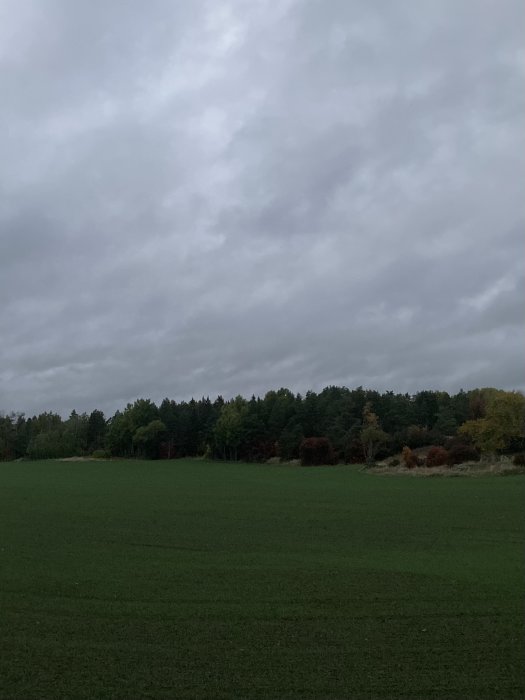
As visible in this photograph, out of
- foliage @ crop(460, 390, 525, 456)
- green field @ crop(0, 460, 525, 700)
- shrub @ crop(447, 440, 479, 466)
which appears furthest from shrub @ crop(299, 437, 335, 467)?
green field @ crop(0, 460, 525, 700)

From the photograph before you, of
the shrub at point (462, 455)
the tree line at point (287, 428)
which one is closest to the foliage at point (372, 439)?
the tree line at point (287, 428)

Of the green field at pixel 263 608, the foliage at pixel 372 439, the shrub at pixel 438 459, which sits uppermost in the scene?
the foliage at pixel 372 439

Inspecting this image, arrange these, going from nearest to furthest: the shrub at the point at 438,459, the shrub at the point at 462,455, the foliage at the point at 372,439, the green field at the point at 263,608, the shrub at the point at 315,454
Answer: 1. the green field at the point at 263,608
2. the shrub at the point at 462,455
3. the shrub at the point at 438,459
4. the foliage at the point at 372,439
5. the shrub at the point at 315,454

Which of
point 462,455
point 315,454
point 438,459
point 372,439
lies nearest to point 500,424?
point 462,455

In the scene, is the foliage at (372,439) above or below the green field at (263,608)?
above

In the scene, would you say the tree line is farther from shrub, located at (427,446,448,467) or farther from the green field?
the green field

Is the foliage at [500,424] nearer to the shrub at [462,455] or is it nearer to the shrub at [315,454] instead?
the shrub at [462,455]

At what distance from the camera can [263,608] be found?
11812 mm

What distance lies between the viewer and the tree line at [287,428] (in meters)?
95.7

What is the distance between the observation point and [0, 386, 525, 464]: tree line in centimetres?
9569

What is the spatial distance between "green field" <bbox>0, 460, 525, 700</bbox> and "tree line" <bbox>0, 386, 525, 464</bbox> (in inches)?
2128

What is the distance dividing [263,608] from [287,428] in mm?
96320

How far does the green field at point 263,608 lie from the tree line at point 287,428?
2128 inches

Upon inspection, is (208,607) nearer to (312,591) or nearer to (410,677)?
(312,591)
